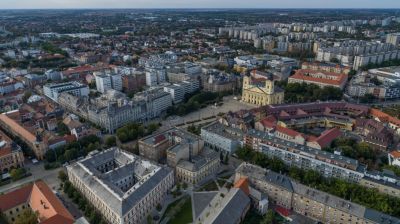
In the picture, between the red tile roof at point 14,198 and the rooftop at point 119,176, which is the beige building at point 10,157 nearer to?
the rooftop at point 119,176

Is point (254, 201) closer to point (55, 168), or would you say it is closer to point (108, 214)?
point (108, 214)

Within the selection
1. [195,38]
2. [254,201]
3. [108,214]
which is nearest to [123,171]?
[108,214]

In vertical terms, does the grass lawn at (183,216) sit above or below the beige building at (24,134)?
below

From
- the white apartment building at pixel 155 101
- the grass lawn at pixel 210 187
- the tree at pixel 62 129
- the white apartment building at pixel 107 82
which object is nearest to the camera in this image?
the grass lawn at pixel 210 187

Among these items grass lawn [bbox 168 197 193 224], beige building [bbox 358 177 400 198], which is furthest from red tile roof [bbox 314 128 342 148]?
grass lawn [bbox 168 197 193 224]

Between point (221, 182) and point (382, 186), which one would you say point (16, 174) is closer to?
point (221, 182)

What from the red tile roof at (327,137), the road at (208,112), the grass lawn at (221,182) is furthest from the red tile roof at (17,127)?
the red tile roof at (327,137)

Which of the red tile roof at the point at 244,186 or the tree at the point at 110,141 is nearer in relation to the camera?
the red tile roof at the point at 244,186

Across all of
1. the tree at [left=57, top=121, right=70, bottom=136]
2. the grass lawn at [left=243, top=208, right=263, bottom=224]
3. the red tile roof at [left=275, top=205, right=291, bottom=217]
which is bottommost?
the grass lawn at [left=243, top=208, right=263, bottom=224]

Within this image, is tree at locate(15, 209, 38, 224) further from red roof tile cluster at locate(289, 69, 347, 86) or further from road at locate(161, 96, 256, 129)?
red roof tile cluster at locate(289, 69, 347, 86)

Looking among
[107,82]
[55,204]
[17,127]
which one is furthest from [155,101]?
[55,204]
